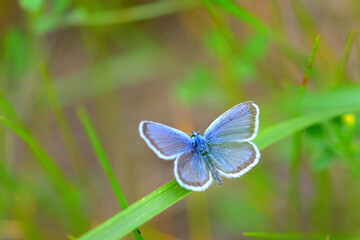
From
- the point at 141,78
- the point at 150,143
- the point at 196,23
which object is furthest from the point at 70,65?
the point at 150,143

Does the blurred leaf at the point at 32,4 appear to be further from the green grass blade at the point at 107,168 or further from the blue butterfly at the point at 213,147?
the blue butterfly at the point at 213,147

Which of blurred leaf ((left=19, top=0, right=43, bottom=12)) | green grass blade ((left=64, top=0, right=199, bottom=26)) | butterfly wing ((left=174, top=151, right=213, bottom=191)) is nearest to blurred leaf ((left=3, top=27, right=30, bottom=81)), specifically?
green grass blade ((left=64, top=0, right=199, bottom=26))

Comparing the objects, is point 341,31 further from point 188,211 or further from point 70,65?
point 70,65

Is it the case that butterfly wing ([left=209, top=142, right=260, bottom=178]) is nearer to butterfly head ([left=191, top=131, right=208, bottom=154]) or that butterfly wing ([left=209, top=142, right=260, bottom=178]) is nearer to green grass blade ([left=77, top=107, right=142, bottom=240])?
butterfly head ([left=191, top=131, right=208, bottom=154])

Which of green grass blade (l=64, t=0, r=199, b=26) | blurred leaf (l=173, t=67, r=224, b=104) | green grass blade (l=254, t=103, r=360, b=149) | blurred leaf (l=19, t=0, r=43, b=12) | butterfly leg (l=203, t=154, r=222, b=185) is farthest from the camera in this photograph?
blurred leaf (l=173, t=67, r=224, b=104)

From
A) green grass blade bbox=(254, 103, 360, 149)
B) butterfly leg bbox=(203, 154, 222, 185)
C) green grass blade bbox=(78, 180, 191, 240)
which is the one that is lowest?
green grass blade bbox=(78, 180, 191, 240)

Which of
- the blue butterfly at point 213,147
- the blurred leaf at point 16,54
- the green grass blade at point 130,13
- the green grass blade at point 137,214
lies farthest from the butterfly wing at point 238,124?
the blurred leaf at point 16,54
